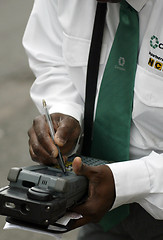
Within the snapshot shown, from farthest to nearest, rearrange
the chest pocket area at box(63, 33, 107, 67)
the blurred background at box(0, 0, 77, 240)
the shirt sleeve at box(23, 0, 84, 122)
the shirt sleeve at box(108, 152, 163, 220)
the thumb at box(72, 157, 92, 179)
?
the blurred background at box(0, 0, 77, 240) < the shirt sleeve at box(23, 0, 84, 122) < the chest pocket area at box(63, 33, 107, 67) < the shirt sleeve at box(108, 152, 163, 220) < the thumb at box(72, 157, 92, 179)

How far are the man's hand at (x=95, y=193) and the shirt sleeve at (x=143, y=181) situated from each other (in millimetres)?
41

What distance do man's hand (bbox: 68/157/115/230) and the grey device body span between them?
37mm

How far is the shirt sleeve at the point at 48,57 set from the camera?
4.87 ft

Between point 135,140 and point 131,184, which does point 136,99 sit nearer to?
point 135,140

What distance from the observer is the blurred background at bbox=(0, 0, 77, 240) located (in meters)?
3.04

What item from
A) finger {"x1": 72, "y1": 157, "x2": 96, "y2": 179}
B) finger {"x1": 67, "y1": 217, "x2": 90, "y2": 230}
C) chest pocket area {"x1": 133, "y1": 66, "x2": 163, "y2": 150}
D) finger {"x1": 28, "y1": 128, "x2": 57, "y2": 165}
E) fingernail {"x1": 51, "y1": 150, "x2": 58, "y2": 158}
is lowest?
finger {"x1": 67, "y1": 217, "x2": 90, "y2": 230}

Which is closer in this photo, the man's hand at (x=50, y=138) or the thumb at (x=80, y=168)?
the thumb at (x=80, y=168)

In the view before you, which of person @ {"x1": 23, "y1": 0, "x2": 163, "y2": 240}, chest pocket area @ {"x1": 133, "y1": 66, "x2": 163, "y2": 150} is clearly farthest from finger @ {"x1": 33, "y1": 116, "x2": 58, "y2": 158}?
chest pocket area @ {"x1": 133, "y1": 66, "x2": 163, "y2": 150}

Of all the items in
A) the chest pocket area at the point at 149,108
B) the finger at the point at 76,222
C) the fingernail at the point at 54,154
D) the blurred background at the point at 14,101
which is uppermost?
the chest pocket area at the point at 149,108

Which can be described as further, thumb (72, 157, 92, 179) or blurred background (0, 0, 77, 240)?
blurred background (0, 0, 77, 240)

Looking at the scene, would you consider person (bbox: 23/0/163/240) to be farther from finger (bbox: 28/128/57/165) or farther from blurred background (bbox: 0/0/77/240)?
blurred background (bbox: 0/0/77/240)

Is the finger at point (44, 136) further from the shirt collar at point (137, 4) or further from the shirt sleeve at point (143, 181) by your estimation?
the shirt collar at point (137, 4)

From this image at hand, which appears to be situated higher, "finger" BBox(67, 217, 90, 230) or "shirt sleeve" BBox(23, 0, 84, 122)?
"shirt sleeve" BBox(23, 0, 84, 122)

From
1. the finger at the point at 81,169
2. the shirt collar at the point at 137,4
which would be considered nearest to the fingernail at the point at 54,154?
the finger at the point at 81,169
